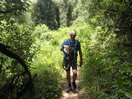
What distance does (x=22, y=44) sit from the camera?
5.23 m

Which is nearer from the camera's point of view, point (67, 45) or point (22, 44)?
point (67, 45)

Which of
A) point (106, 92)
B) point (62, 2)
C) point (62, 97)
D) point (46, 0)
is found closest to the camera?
point (106, 92)

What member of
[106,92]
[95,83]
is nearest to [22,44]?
[95,83]

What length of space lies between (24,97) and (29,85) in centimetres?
35

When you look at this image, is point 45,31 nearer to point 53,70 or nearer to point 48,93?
point 53,70

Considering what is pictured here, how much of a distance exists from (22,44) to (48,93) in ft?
5.92

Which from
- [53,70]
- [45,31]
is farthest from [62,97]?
[45,31]

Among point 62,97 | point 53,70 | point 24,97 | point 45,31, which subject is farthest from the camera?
point 45,31

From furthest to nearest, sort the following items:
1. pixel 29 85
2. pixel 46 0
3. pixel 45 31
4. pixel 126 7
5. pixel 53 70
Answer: pixel 46 0, pixel 45 31, pixel 53 70, pixel 29 85, pixel 126 7

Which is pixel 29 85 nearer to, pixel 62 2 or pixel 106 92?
pixel 106 92

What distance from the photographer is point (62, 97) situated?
4867 mm

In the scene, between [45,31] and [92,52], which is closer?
[92,52]

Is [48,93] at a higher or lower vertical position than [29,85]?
lower

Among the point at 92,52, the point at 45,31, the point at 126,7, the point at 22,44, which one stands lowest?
the point at 92,52
